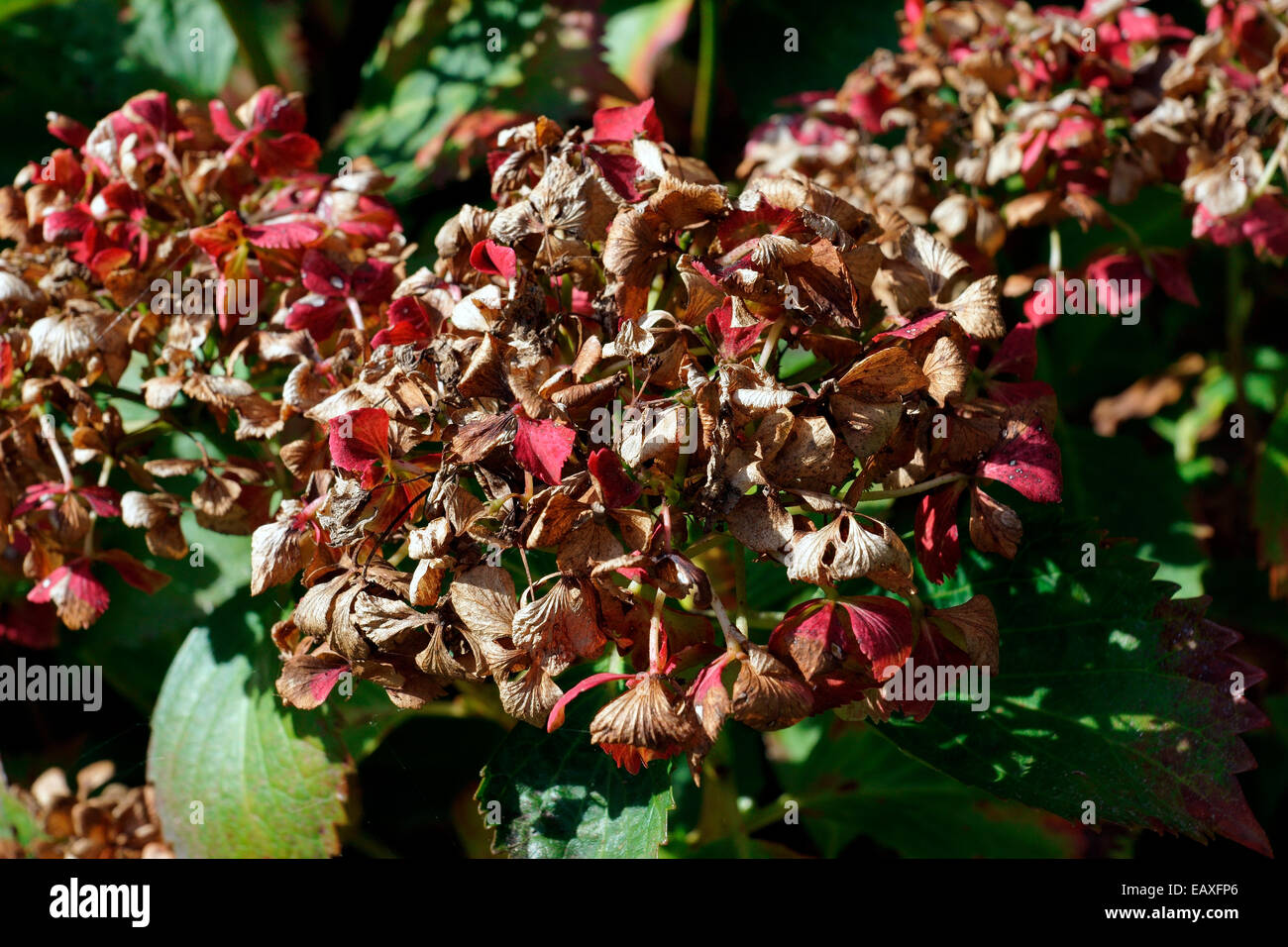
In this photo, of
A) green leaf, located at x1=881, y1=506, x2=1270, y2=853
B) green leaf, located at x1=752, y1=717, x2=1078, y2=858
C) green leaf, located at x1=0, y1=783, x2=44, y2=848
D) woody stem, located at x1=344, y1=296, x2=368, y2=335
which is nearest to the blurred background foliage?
green leaf, located at x1=752, y1=717, x2=1078, y2=858

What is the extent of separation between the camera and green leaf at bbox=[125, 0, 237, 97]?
1426mm

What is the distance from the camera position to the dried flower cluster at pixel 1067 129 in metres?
0.91

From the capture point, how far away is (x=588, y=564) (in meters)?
0.58

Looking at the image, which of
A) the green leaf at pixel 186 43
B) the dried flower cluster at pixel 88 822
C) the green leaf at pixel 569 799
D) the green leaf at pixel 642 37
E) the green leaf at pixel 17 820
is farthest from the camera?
the green leaf at pixel 186 43

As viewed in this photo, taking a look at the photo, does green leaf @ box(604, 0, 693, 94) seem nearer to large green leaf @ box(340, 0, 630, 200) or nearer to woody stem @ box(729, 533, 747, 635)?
large green leaf @ box(340, 0, 630, 200)

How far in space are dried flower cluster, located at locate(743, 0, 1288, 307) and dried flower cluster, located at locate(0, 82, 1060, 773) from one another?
232 millimetres

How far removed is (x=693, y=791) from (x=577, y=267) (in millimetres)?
704

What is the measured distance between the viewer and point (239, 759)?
93cm

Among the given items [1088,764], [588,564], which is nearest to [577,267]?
[588,564]

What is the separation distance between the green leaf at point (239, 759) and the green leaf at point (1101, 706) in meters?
0.46

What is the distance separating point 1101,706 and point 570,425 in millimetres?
430

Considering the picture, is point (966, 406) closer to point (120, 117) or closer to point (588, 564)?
point (588, 564)

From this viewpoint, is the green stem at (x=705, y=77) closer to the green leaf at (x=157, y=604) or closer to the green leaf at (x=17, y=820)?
the green leaf at (x=157, y=604)

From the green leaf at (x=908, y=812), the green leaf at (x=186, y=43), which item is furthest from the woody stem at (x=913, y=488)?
the green leaf at (x=186, y=43)
